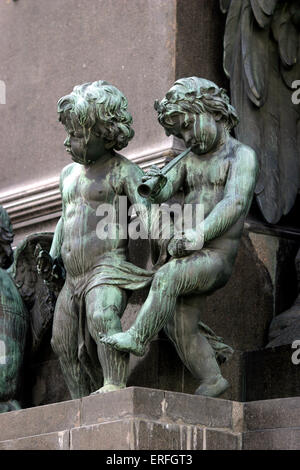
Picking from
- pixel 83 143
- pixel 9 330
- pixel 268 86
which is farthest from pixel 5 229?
pixel 268 86

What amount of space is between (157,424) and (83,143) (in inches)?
71.0

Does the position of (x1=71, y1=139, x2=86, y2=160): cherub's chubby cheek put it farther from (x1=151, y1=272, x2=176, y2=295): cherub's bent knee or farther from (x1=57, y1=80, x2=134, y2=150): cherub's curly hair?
(x1=151, y1=272, x2=176, y2=295): cherub's bent knee

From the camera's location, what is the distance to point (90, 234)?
1052 cm

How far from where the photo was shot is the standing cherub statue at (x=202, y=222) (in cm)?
1016

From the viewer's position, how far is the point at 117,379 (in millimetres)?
10117

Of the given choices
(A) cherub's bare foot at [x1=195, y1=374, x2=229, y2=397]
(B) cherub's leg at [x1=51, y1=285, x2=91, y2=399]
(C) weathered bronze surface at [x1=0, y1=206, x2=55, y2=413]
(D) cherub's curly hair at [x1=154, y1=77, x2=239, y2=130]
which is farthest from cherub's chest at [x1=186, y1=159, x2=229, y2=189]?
(C) weathered bronze surface at [x1=0, y1=206, x2=55, y2=413]

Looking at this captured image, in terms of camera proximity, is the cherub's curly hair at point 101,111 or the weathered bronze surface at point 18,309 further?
the weathered bronze surface at point 18,309

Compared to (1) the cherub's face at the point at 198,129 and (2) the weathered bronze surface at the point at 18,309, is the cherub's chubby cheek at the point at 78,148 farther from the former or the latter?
(2) the weathered bronze surface at the point at 18,309

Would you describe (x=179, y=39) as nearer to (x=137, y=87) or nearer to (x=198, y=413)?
(x=137, y=87)

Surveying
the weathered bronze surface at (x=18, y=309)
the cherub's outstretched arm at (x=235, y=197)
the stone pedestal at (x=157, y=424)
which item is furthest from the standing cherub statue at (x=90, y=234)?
the weathered bronze surface at (x=18, y=309)

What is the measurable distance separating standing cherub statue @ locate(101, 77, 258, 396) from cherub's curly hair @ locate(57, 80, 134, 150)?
0.76 ft

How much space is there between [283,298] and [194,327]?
148cm

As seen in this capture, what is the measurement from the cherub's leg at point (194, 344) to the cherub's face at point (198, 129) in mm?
871

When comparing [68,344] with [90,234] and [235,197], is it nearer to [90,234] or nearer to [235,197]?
[90,234]
